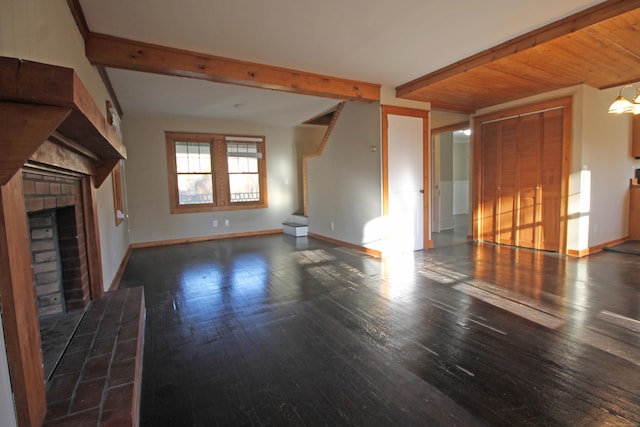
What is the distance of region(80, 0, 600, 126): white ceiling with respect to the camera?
2.63 metres

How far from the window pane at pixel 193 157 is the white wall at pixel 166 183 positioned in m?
0.28

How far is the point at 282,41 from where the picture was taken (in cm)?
324

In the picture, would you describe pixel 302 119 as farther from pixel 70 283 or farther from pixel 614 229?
pixel 614 229

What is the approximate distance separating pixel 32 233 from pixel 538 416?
3.03 m

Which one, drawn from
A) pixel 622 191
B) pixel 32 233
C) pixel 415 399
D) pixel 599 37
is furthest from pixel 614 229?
pixel 32 233

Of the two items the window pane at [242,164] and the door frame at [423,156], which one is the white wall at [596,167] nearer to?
the door frame at [423,156]

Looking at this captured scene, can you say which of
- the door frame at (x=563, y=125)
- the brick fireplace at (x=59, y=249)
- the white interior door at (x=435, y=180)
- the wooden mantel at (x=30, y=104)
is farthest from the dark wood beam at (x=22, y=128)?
the white interior door at (x=435, y=180)

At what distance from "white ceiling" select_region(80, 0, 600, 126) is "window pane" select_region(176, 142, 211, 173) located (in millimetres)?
2319

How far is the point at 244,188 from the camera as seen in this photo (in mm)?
7340

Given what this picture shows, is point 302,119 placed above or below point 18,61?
above

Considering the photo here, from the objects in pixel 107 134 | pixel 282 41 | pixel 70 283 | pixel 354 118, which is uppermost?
pixel 282 41

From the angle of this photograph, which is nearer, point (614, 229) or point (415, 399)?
point (415, 399)

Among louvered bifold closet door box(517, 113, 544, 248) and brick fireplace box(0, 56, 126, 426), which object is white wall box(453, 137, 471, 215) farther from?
brick fireplace box(0, 56, 126, 426)

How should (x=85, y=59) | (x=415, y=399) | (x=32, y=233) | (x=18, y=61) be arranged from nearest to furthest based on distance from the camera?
(x=18, y=61) < (x=415, y=399) < (x=32, y=233) < (x=85, y=59)
